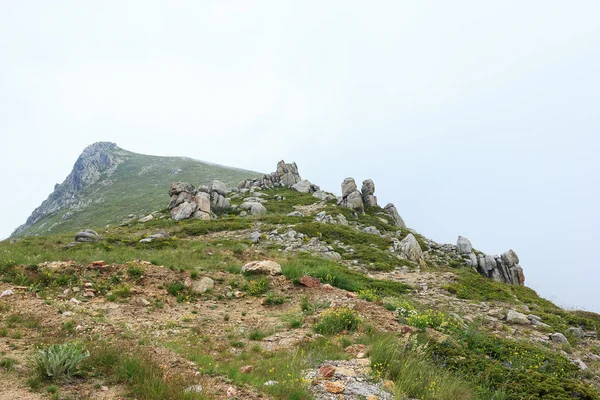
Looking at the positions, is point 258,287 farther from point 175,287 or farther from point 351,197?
point 351,197

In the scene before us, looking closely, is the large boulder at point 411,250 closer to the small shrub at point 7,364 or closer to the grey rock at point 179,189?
the small shrub at point 7,364

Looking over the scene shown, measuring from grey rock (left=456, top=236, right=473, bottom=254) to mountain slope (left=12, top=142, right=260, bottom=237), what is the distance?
6964cm

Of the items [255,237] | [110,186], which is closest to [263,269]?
[255,237]

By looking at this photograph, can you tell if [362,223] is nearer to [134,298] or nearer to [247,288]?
[247,288]

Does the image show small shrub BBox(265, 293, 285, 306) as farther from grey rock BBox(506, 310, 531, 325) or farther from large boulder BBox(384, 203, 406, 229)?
large boulder BBox(384, 203, 406, 229)

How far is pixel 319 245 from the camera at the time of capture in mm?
28266

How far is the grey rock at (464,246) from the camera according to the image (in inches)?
1385

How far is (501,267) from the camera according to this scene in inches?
1237

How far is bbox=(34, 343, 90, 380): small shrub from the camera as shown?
675 cm

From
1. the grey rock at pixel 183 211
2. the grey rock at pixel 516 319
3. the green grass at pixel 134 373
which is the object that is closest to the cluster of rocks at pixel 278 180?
the grey rock at pixel 183 211

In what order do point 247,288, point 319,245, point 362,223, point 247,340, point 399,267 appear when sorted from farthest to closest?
point 362,223, point 319,245, point 399,267, point 247,288, point 247,340

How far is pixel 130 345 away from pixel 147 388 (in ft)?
8.78

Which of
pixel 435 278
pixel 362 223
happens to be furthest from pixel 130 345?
pixel 362 223

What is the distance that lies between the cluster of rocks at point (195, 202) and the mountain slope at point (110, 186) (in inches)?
1628
